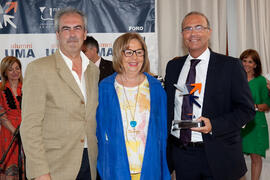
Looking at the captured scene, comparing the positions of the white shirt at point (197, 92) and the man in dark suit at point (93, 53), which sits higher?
the man in dark suit at point (93, 53)

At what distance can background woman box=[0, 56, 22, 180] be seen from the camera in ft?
13.7

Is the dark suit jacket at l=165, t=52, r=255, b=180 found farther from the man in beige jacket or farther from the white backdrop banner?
the white backdrop banner

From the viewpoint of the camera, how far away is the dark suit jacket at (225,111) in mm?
2258

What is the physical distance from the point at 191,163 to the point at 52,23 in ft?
12.3

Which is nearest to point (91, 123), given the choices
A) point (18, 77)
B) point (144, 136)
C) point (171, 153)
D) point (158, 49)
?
point (144, 136)

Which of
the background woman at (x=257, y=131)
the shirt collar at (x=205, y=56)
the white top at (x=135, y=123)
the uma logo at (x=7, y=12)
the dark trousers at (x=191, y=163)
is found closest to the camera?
the white top at (x=135, y=123)

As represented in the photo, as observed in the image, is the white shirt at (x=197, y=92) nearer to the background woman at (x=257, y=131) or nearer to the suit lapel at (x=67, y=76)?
the suit lapel at (x=67, y=76)

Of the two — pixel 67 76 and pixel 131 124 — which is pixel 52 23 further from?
pixel 131 124

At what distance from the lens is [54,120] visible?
2.11 metres

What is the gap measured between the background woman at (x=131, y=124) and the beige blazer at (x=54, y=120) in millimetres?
134

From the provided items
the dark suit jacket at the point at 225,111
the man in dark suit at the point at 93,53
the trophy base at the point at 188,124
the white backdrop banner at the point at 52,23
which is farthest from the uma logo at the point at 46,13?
the trophy base at the point at 188,124

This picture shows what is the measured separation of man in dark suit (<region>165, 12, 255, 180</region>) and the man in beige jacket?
712 millimetres

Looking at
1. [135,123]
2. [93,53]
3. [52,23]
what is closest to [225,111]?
[135,123]

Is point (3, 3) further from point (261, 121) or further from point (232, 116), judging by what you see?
point (261, 121)
